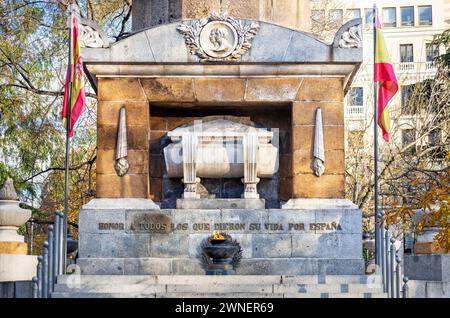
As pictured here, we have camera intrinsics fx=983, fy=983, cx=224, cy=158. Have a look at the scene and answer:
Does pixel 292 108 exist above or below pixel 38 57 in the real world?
below

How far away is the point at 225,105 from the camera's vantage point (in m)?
17.5

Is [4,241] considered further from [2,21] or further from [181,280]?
[2,21]

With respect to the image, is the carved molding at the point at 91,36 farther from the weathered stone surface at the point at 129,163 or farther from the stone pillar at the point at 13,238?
the stone pillar at the point at 13,238

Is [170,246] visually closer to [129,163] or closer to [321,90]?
[129,163]

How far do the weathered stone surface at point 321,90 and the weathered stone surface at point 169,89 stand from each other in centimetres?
194

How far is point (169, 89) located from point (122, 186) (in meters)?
1.90

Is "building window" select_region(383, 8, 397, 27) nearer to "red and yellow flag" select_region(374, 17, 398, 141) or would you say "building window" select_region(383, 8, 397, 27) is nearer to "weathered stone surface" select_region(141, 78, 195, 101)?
"red and yellow flag" select_region(374, 17, 398, 141)

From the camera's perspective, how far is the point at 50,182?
31.2 m

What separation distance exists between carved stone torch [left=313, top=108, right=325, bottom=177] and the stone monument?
2 centimetres

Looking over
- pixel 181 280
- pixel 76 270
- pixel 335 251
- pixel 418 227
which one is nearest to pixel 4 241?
pixel 76 270

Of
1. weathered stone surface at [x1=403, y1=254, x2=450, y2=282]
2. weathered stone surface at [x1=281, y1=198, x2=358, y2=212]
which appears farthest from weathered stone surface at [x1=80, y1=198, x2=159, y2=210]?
weathered stone surface at [x1=403, y1=254, x2=450, y2=282]

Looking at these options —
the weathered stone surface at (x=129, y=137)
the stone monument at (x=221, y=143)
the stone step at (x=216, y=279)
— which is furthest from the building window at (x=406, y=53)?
the stone step at (x=216, y=279)

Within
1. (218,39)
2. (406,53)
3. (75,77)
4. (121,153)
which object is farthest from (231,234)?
(406,53)
